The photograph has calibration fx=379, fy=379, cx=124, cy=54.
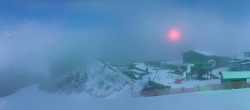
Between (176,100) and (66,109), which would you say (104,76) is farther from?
(176,100)

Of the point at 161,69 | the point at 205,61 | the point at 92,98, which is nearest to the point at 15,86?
the point at 92,98

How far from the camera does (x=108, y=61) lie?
8797 mm

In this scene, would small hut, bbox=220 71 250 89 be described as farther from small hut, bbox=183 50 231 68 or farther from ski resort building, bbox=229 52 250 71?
small hut, bbox=183 50 231 68

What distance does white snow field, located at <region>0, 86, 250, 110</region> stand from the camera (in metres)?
8.26

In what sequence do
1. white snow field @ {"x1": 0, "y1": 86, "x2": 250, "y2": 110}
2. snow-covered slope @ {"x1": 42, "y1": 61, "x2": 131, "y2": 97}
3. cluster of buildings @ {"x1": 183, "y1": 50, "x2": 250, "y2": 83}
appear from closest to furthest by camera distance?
1. white snow field @ {"x1": 0, "y1": 86, "x2": 250, "y2": 110}
2. snow-covered slope @ {"x1": 42, "y1": 61, "x2": 131, "y2": 97}
3. cluster of buildings @ {"x1": 183, "y1": 50, "x2": 250, "y2": 83}

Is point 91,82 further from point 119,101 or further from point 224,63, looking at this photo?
point 224,63

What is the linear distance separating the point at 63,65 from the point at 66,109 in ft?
3.53

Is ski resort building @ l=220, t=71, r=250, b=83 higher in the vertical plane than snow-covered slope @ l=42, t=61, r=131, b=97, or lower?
higher

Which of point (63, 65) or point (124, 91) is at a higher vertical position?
point (63, 65)

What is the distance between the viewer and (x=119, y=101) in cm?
841

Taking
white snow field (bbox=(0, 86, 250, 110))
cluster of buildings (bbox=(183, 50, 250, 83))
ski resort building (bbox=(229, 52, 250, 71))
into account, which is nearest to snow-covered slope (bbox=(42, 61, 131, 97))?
white snow field (bbox=(0, 86, 250, 110))

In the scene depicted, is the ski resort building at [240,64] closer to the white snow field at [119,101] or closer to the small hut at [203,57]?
the small hut at [203,57]

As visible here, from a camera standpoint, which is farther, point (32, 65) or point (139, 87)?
point (32, 65)

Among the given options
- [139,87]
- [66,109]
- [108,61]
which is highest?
[108,61]
